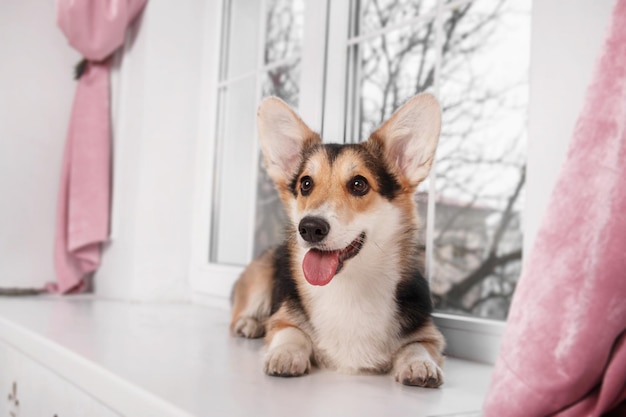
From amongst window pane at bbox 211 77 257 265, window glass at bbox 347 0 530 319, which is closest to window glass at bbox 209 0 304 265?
window pane at bbox 211 77 257 265

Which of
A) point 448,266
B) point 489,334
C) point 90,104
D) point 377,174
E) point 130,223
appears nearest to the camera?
point 377,174

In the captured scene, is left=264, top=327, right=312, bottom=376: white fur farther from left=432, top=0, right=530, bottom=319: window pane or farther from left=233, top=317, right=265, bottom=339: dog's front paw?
left=432, top=0, right=530, bottom=319: window pane

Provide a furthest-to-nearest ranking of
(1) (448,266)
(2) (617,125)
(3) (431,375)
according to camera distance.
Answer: (1) (448,266) < (3) (431,375) < (2) (617,125)

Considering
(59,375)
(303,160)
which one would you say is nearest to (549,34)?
(303,160)

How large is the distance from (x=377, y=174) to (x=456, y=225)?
2.90m

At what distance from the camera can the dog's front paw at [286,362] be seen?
965 mm

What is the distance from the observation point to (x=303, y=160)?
114 cm

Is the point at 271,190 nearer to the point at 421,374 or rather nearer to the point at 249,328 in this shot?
the point at 249,328

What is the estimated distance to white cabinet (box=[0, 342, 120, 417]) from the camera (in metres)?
1.04

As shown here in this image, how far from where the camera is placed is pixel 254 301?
1.44 metres

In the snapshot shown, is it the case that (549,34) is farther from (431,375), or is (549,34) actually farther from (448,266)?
(448,266)

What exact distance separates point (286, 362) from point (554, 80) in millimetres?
726

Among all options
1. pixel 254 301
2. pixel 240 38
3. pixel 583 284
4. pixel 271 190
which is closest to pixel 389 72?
pixel 240 38

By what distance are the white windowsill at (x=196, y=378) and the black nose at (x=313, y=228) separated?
25 cm
